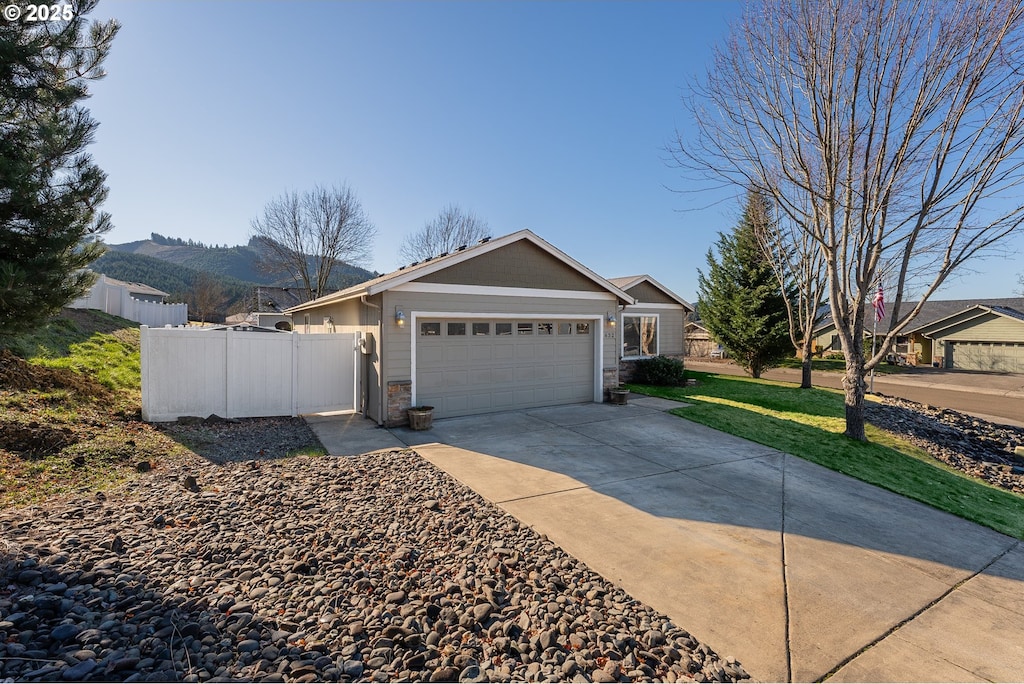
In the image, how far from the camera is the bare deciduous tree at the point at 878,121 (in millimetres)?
6578

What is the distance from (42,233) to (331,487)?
15.9ft

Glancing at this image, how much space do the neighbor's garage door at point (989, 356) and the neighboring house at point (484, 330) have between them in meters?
28.4

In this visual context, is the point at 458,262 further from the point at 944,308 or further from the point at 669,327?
the point at 944,308

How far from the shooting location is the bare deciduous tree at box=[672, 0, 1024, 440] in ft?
21.6

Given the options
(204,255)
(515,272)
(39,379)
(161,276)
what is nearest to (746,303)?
(515,272)

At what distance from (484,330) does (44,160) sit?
23.6ft

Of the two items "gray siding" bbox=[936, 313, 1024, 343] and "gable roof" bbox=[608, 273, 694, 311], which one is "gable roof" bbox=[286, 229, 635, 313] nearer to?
"gable roof" bbox=[608, 273, 694, 311]

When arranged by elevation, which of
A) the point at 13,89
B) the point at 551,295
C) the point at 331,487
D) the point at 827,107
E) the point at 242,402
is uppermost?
the point at 827,107

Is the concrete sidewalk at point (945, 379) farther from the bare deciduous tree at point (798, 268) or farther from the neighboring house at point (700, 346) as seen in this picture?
the neighboring house at point (700, 346)

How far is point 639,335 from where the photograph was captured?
1681 cm

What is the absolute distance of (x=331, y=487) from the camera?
5195 mm

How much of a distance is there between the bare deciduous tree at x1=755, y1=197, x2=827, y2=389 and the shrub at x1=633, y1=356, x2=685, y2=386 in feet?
13.5

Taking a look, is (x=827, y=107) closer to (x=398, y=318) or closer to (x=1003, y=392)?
(x=398, y=318)

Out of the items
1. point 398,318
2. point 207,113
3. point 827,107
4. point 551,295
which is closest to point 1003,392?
point 827,107
